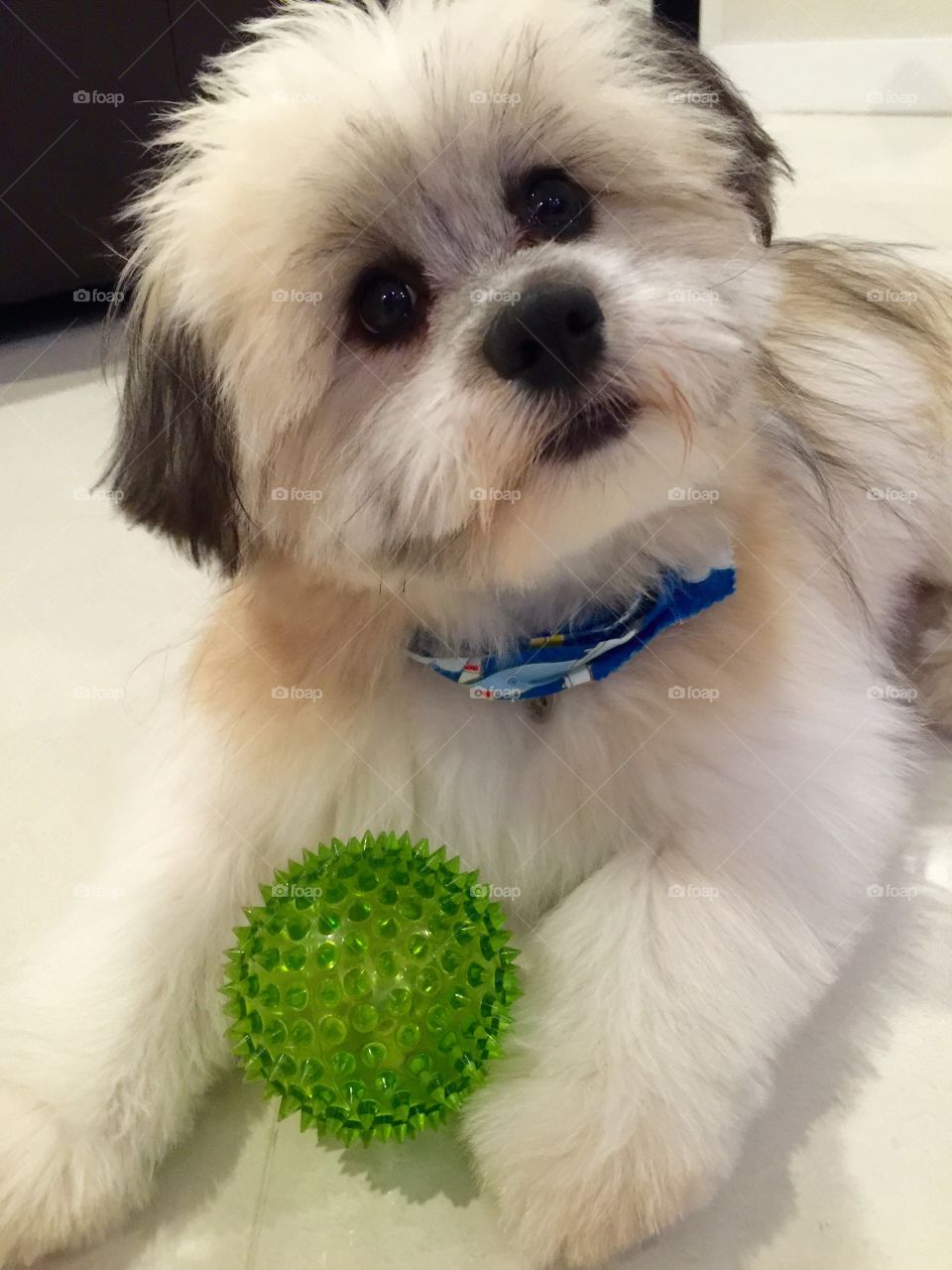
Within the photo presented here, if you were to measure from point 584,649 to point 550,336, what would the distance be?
0.34 meters

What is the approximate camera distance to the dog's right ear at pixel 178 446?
106cm

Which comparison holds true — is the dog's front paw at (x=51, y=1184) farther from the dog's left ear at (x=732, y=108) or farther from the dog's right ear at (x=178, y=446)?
the dog's left ear at (x=732, y=108)

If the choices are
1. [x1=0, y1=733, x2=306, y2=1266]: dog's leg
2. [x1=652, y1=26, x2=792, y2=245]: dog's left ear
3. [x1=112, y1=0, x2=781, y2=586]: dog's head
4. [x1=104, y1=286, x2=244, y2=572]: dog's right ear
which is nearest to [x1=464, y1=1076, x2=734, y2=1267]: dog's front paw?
[x1=0, y1=733, x2=306, y2=1266]: dog's leg

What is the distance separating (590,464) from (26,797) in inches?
40.6

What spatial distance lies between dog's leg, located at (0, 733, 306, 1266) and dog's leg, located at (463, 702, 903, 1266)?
30 cm

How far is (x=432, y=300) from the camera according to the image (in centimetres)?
104

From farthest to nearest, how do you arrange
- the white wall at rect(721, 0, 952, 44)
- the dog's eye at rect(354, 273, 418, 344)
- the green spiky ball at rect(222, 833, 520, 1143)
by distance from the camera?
1. the white wall at rect(721, 0, 952, 44)
2. the dog's eye at rect(354, 273, 418, 344)
3. the green spiky ball at rect(222, 833, 520, 1143)

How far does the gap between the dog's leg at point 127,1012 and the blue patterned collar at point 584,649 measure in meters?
0.24

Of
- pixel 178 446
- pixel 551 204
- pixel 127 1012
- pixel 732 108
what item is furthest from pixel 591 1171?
pixel 732 108

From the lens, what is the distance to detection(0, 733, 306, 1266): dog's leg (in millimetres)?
969

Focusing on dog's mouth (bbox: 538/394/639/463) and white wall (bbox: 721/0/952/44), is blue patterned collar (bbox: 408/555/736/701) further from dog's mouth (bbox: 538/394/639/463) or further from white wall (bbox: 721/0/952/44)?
white wall (bbox: 721/0/952/44)

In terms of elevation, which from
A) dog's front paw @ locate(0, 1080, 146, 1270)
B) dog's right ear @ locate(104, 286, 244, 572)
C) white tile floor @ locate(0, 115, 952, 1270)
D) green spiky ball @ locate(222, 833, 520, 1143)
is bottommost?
white tile floor @ locate(0, 115, 952, 1270)

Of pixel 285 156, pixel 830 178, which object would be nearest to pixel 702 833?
pixel 285 156

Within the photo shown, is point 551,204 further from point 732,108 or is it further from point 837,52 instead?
point 837,52
